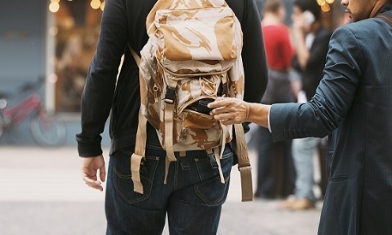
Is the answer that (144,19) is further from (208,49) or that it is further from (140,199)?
(140,199)

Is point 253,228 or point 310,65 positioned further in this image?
point 310,65

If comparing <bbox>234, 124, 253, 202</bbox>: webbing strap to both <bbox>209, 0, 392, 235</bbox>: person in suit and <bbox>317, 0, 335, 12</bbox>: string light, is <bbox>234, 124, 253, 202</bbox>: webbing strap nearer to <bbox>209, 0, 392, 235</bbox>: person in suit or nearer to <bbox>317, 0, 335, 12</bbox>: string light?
<bbox>209, 0, 392, 235</bbox>: person in suit

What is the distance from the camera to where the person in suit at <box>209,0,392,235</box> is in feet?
9.57

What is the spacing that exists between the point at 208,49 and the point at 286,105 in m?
0.42

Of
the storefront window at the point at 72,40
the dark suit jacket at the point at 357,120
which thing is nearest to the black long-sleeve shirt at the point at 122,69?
the dark suit jacket at the point at 357,120

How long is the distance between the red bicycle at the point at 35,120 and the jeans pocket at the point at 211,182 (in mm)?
12118

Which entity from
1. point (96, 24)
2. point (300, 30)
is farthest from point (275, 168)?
point (96, 24)

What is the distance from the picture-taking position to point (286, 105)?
9.90 feet

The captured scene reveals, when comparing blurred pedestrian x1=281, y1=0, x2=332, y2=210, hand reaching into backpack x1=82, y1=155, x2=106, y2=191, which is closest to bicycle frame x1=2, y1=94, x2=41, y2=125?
blurred pedestrian x1=281, y1=0, x2=332, y2=210

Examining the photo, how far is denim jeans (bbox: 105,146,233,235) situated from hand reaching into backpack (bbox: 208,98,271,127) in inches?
19.5

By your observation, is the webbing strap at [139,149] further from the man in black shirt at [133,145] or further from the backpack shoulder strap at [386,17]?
the backpack shoulder strap at [386,17]

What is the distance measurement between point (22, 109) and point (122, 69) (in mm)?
12547

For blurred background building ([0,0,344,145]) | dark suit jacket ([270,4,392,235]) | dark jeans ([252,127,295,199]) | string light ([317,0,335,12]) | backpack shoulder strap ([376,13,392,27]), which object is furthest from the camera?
blurred background building ([0,0,344,145])

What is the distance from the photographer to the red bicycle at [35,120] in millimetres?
15555
